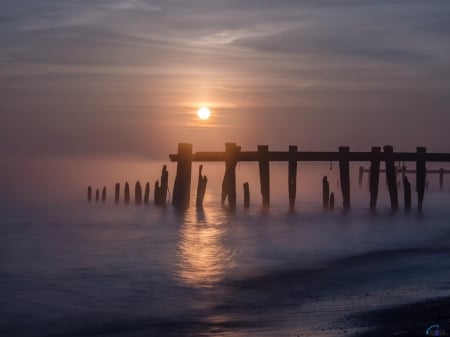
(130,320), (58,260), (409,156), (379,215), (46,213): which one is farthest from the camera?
(46,213)

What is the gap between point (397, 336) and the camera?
8.64 metres

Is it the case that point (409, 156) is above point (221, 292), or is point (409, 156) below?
above

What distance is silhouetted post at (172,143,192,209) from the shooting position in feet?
86.4

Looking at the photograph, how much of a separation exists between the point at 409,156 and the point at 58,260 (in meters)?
13.3

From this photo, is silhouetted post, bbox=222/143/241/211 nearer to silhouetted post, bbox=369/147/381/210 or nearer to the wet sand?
silhouetted post, bbox=369/147/381/210

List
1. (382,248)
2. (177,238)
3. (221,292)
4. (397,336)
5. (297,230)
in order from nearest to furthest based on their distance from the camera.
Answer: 1. (397,336)
2. (221,292)
3. (382,248)
4. (177,238)
5. (297,230)

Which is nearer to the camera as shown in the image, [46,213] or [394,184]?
[394,184]

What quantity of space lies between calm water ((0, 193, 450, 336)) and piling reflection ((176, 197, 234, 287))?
0.14 feet

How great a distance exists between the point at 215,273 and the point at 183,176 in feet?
35.6

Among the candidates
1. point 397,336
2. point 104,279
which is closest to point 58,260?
point 104,279

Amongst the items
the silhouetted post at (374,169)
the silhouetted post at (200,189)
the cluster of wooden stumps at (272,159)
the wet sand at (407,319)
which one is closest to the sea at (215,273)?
the wet sand at (407,319)

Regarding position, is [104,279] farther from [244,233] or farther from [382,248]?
[244,233]

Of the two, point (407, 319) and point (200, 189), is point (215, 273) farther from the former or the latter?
point (200, 189)

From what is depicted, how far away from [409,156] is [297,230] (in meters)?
4.93
